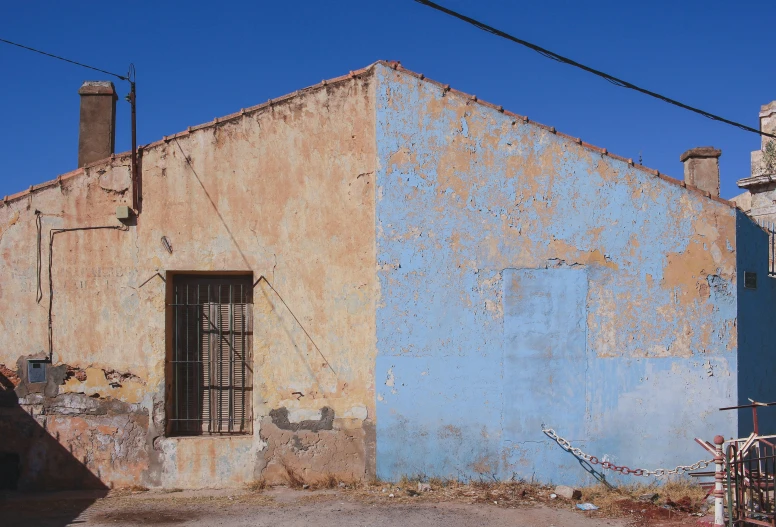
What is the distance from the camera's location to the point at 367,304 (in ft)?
28.2

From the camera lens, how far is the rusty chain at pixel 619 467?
27.1ft

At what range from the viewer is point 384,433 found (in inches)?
334

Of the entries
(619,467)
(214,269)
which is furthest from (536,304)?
(214,269)

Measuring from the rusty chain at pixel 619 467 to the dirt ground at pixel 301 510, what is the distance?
2.12 feet

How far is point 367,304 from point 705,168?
5561 millimetres

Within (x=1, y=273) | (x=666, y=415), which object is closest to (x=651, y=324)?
(x=666, y=415)

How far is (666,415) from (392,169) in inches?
183

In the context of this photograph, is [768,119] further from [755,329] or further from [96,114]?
[96,114]

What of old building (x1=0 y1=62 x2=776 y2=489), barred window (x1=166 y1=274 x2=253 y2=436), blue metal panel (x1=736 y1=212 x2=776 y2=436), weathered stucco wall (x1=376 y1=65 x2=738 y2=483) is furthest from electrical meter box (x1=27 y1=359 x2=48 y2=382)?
blue metal panel (x1=736 y1=212 x2=776 y2=436)

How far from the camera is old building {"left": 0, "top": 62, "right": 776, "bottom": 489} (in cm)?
842

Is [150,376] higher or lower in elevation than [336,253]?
lower

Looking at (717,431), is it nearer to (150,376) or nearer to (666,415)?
(666,415)

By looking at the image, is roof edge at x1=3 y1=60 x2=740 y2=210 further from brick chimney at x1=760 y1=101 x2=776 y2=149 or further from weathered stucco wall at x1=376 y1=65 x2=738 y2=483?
brick chimney at x1=760 y1=101 x2=776 y2=149

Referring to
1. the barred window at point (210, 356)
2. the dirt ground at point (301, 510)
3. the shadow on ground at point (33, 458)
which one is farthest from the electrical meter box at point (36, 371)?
the barred window at point (210, 356)
